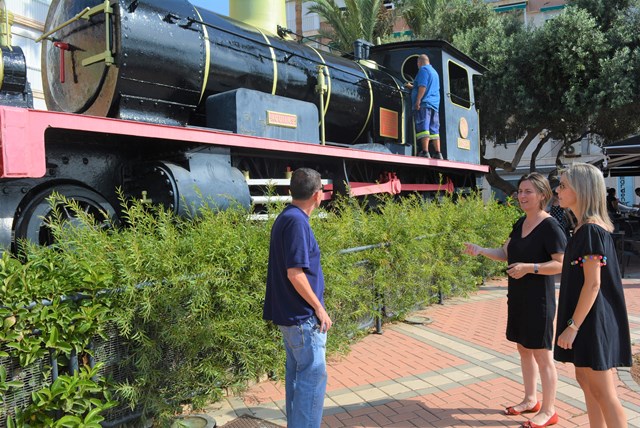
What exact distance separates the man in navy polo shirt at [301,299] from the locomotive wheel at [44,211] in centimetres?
155

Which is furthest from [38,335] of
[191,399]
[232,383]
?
[232,383]

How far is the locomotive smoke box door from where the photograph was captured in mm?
4633

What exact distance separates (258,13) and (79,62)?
3.00 meters

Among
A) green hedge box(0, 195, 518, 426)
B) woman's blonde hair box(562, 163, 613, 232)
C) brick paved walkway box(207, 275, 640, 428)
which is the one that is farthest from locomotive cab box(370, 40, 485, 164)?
woman's blonde hair box(562, 163, 613, 232)

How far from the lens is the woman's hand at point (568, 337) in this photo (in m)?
2.60

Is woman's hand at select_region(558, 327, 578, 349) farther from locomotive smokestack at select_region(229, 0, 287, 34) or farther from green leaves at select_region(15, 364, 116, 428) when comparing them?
locomotive smokestack at select_region(229, 0, 287, 34)

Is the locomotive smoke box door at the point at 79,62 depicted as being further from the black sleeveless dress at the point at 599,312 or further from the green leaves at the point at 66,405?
the black sleeveless dress at the point at 599,312

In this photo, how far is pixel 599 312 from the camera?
103 inches

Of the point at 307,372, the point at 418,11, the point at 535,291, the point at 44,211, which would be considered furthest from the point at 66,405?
the point at 418,11

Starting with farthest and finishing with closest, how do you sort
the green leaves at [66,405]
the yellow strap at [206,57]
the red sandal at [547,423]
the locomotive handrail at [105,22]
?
the yellow strap at [206,57] < the locomotive handrail at [105,22] < the red sandal at [547,423] < the green leaves at [66,405]

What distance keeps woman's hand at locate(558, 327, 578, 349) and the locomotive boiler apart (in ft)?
9.23

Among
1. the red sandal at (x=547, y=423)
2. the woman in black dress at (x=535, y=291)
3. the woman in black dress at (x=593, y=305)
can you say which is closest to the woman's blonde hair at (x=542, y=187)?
the woman in black dress at (x=535, y=291)

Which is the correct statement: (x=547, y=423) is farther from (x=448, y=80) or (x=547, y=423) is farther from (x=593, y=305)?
(x=448, y=80)

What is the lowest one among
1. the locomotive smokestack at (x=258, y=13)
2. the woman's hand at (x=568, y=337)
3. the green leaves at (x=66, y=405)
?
the green leaves at (x=66, y=405)
